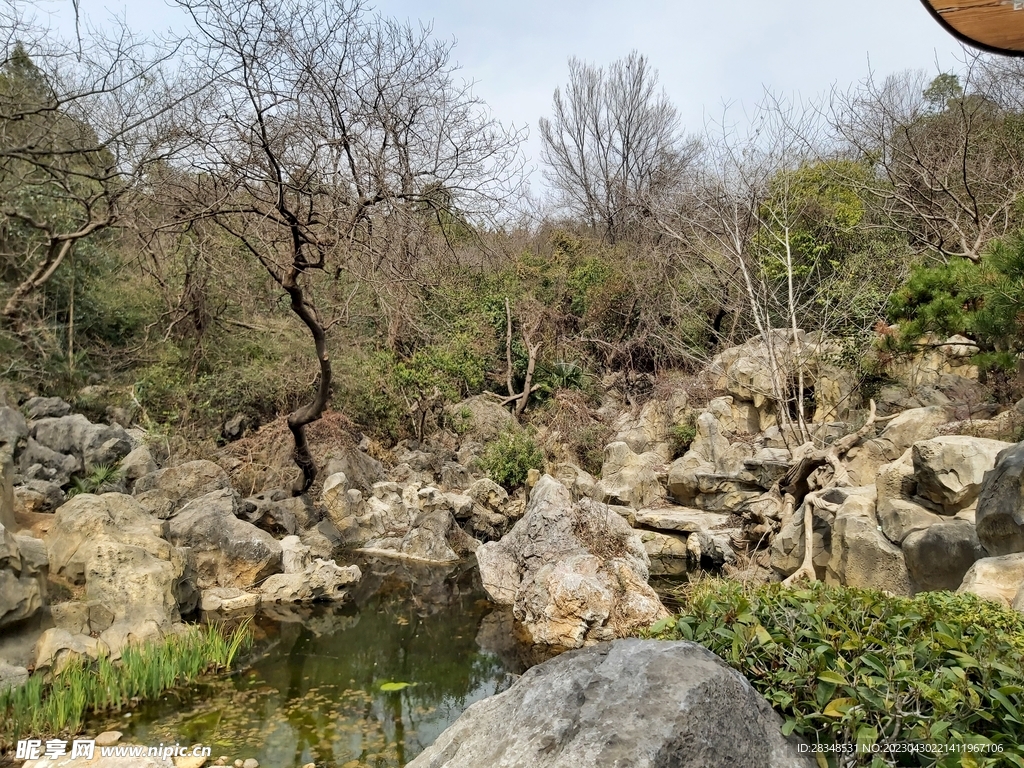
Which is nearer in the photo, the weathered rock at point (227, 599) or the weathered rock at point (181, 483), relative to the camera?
the weathered rock at point (227, 599)

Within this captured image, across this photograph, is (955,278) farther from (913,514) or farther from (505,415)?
(505,415)

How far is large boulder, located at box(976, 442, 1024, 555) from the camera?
3.74 metres

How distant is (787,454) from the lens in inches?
340

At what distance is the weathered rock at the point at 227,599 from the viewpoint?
6.28 m

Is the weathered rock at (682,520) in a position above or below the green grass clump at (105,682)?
below

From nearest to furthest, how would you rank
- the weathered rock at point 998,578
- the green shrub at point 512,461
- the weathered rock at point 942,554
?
the weathered rock at point 998,578 < the weathered rock at point 942,554 < the green shrub at point 512,461

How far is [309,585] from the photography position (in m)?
6.78

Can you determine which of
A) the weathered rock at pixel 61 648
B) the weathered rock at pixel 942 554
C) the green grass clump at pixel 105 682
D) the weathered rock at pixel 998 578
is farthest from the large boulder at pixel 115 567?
the weathered rock at pixel 942 554

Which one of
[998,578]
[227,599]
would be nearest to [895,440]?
[998,578]

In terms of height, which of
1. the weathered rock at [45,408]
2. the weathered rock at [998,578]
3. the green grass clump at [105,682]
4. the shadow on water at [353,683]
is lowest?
the shadow on water at [353,683]

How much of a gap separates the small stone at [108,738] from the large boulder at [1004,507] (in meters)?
4.99

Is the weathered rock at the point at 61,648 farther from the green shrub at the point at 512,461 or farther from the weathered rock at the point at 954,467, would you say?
the green shrub at the point at 512,461

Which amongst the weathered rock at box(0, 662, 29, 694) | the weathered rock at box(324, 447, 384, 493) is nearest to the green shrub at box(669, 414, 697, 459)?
the weathered rock at box(324, 447, 384, 493)

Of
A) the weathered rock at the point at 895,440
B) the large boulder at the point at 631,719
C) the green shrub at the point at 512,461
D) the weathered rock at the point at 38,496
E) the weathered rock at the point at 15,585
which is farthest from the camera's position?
the green shrub at the point at 512,461
